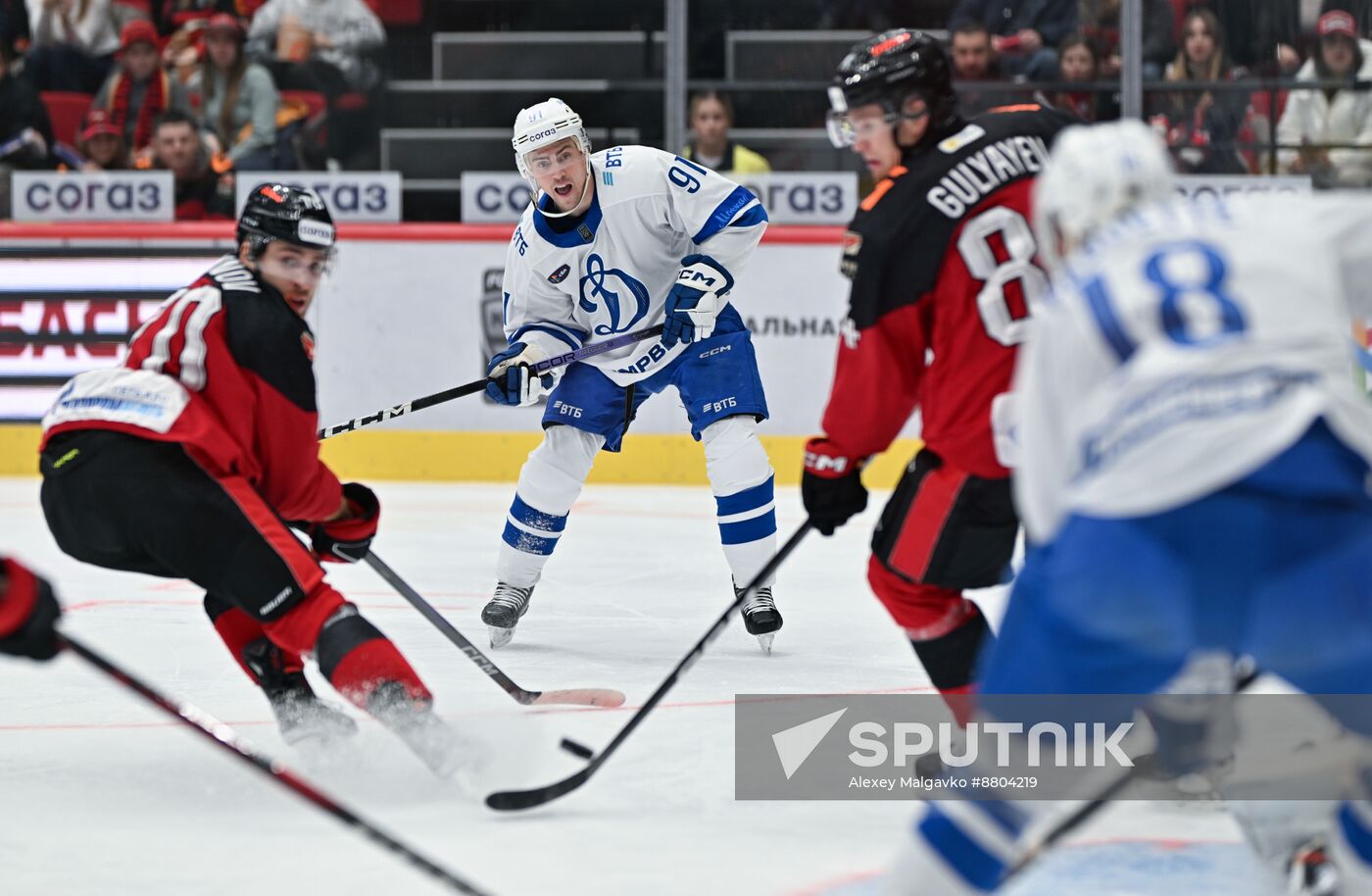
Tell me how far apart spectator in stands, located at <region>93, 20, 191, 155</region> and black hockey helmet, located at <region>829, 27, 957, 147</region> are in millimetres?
5266

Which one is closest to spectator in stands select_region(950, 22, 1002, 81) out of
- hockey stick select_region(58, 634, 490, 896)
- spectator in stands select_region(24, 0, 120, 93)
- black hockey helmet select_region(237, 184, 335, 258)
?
spectator in stands select_region(24, 0, 120, 93)

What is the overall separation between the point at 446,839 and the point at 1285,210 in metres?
1.44

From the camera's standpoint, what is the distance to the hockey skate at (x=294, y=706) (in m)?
2.79

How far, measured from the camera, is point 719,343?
4.01 m

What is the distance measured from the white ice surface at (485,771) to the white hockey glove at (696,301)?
2.38ft

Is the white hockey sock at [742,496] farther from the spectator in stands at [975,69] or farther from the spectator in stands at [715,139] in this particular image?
the spectator in stands at [975,69]

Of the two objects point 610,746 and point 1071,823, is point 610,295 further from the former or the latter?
point 1071,823

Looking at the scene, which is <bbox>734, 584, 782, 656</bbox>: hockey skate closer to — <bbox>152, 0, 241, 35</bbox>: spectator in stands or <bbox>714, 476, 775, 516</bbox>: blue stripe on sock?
<bbox>714, 476, 775, 516</bbox>: blue stripe on sock

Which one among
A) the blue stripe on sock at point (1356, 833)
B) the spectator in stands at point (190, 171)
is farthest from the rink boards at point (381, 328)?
the blue stripe on sock at point (1356, 833)

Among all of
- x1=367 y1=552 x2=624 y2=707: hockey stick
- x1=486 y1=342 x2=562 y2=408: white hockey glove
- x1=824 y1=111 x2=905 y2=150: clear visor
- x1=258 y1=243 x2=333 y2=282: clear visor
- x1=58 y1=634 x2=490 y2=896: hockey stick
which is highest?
x1=824 y1=111 x2=905 y2=150: clear visor

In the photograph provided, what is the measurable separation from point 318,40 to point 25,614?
573cm

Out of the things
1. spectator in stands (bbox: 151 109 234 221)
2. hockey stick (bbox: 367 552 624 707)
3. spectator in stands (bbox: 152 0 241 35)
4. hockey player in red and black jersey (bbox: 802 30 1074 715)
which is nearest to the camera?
hockey player in red and black jersey (bbox: 802 30 1074 715)

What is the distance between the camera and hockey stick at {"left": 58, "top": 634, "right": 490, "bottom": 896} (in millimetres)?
1949

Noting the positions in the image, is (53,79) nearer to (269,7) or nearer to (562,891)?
(269,7)
